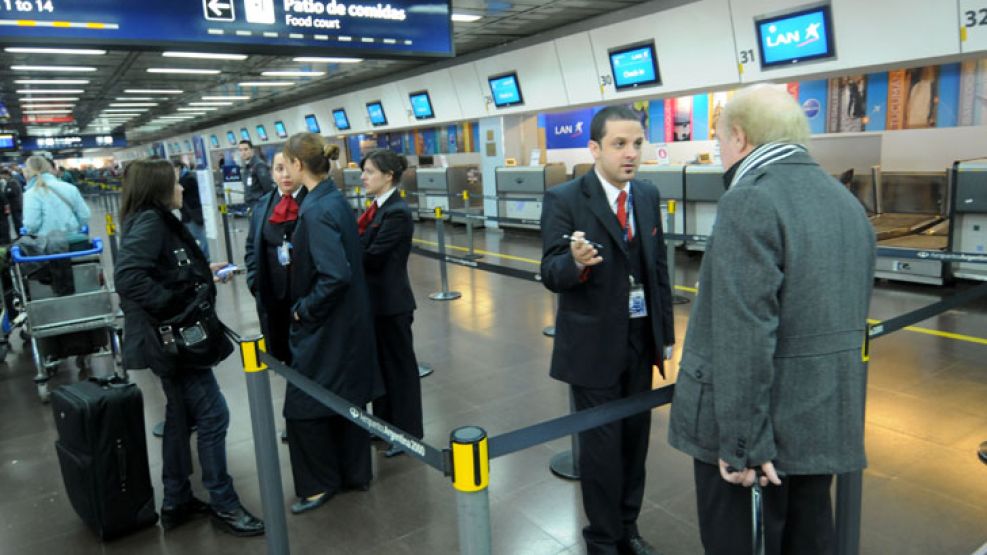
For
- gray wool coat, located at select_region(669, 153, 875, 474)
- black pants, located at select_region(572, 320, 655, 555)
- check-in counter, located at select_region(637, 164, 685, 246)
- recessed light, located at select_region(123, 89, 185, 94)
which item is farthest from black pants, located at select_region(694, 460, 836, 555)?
recessed light, located at select_region(123, 89, 185, 94)

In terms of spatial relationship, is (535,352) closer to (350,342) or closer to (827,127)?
(350,342)

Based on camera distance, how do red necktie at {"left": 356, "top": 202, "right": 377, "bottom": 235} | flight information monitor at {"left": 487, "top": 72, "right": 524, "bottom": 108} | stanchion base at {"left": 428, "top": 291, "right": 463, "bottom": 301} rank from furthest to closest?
flight information monitor at {"left": 487, "top": 72, "right": 524, "bottom": 108}
stanchion base at {"left": 428, "top": 291, "right": 463, "bottom": 301}
red necktie at {"left": 356, "top": 202, "right": 377, "bottom": 235}

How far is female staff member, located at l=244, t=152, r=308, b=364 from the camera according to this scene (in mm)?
3482

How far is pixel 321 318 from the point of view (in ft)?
10.6

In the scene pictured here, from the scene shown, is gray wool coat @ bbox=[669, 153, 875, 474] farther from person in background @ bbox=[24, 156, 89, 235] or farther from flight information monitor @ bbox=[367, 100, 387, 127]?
flight information monitor @ bbox=[367, 100, 387, 127]

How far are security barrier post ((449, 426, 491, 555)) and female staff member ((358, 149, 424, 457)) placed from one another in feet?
7.23

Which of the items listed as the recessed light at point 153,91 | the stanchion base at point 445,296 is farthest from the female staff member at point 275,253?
the recessed light at point 153,91

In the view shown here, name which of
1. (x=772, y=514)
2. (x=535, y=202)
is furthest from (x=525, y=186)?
(x=772, y=514)

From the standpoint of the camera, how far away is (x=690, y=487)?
138 inches

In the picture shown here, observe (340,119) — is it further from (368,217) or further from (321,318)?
(321,318)

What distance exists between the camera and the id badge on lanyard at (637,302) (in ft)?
8.53

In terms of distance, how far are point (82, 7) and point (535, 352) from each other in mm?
4421

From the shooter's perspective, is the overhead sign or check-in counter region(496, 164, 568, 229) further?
check-in counter region(496, 164, 568, 229)

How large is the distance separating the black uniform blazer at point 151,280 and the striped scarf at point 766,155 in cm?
259
